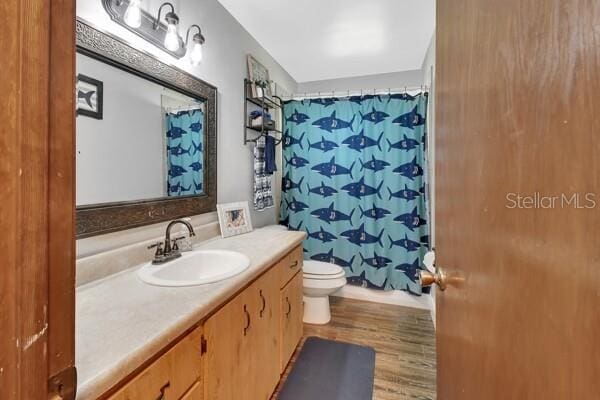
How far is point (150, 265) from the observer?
120cm

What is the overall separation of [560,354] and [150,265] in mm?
1316

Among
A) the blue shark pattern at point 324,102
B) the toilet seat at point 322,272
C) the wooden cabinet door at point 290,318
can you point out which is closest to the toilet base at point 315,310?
the toilet seat at point 322,272

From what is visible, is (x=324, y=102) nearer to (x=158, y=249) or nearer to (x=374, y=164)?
(x=374, y=164)

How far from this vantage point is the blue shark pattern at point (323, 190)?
269 centimetres

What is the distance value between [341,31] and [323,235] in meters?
1.77

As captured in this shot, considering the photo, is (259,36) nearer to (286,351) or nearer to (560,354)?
(286,351)

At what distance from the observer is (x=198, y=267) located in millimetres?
1396

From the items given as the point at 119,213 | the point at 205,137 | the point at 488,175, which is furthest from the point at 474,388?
the point at 205,137

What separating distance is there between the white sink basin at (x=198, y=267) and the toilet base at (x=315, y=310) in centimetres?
111

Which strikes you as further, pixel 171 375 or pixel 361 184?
pixel 361 184

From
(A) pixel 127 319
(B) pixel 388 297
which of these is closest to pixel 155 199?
(A) pixel 127 319

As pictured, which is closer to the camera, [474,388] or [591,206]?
[591,206]

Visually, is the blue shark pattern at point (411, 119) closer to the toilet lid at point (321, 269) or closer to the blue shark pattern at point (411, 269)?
the blue shark pattern at point (411, 269)

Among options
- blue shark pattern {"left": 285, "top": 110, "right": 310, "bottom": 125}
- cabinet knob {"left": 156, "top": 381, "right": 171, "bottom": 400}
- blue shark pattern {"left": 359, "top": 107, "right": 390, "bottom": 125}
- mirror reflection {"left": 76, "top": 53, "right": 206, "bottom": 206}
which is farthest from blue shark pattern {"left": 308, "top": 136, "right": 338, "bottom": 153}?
cabinet knob {"left": 156, "top": 381, "right": 171, "bottom": 400}
